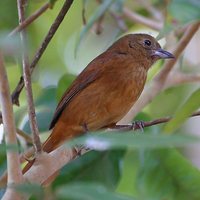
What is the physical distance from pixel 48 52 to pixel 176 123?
2.06m

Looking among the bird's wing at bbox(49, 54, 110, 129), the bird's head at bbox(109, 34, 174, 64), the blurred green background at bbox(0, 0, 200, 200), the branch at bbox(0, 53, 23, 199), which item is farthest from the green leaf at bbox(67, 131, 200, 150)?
the bird's head at bbox(109, 34, 174, 64)

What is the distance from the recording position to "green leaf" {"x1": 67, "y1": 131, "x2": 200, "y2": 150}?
94 centimetres

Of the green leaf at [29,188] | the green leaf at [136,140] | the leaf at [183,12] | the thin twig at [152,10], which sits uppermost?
the leaf at [183,12]

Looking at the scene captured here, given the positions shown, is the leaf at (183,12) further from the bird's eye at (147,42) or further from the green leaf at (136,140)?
the bird's eye at (147,42)

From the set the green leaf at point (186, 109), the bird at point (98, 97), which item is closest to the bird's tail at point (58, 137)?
the bird at point (98, 97)

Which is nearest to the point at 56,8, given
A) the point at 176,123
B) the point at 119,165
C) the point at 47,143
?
the point at 47,143

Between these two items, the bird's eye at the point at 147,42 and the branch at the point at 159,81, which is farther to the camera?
the bird's eye at the point at 147,42

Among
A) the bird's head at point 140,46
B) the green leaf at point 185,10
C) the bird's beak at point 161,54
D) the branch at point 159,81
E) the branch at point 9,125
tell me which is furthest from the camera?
the bird's head at point 140,46

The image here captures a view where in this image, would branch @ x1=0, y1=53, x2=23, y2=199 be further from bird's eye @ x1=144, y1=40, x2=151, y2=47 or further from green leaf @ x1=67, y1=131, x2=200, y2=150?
bird's eye @ x1=144, y1=40, x2=151, y2=47

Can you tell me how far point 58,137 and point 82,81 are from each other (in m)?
0.39

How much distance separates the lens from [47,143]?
3.13 meters

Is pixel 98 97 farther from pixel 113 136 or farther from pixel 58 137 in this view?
pixel 113 136

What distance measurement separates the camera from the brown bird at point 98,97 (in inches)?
128

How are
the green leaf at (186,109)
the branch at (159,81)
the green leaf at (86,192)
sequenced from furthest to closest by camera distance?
the branch at (159,81)
the green leaf at (186,109)
the green leaf at (86,192)
